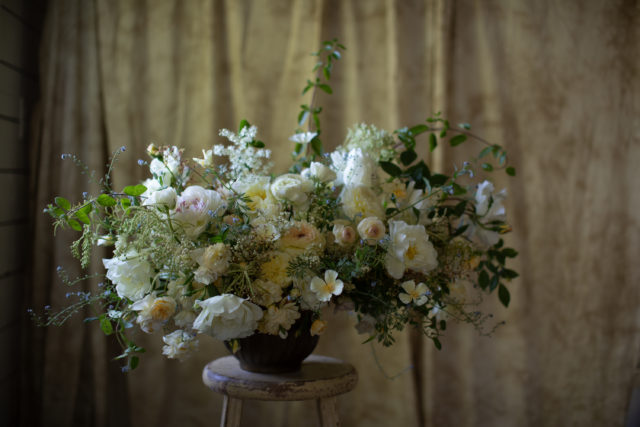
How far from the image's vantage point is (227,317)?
3.58 feet

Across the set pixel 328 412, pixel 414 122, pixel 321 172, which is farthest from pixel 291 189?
pixel 414 122

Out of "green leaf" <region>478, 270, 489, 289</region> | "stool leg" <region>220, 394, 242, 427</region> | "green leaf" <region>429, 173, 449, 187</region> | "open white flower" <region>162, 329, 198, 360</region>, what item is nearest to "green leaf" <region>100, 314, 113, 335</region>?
"open white flower" <region>162, 329, 198, 360</region>

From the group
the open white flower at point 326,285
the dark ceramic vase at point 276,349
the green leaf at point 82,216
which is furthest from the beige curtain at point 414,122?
the open white flower at point 326,285

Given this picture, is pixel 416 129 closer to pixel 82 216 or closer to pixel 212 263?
pixel 212 263

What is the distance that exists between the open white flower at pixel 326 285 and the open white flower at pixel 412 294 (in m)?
0.14

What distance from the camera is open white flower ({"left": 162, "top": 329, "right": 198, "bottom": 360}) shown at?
113 cm

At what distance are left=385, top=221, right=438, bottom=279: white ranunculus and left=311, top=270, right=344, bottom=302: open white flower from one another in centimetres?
12

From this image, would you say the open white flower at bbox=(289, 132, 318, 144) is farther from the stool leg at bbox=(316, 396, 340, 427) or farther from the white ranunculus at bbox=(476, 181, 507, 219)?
the stool leg at bbox=(316, 396, 340, 427)

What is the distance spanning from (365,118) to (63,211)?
4.33ft

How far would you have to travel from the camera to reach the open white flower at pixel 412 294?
3.87 feet

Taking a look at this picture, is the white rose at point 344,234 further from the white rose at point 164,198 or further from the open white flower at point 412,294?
the white rose at point 164,198

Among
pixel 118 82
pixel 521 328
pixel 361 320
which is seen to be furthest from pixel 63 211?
pixel 521 328

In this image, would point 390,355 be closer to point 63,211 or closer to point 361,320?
point 361,320

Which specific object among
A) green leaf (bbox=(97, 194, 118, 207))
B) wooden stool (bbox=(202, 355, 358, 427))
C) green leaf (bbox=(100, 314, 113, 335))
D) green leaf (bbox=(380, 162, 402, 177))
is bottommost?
wooden stool (bbox=(202, 355, 358, 427))
